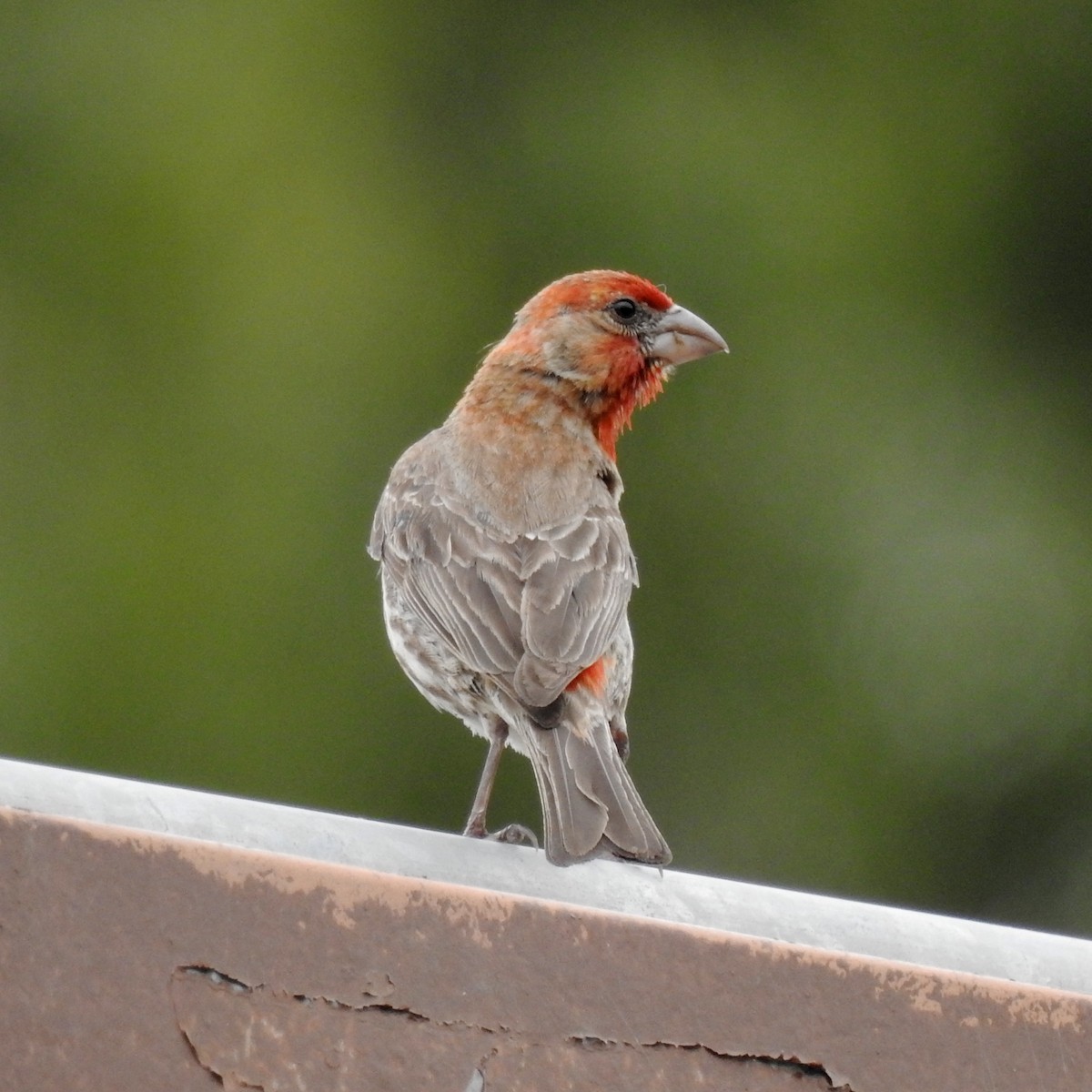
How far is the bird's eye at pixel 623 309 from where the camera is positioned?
17.9 ft

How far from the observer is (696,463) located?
10.1 metres

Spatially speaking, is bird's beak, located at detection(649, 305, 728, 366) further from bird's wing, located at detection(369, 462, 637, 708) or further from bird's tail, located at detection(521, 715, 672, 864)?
bird's tail, located at detection(521, 715, 672, 864)

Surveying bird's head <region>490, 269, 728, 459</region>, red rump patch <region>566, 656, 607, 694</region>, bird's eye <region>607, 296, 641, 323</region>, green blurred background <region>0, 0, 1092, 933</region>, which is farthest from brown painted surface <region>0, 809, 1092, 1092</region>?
green blurred background <region>0, 0, 1092, 933</region>

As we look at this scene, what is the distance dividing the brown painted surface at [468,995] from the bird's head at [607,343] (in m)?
2.98

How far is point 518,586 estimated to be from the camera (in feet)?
14.6

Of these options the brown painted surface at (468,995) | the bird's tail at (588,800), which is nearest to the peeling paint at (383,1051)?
the brown painted surface at (468,995)

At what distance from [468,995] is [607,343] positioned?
10.3 ft

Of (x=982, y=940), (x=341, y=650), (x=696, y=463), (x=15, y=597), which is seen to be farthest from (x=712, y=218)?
(x=982, y=940)

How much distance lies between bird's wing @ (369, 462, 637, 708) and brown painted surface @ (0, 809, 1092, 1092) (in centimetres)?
160

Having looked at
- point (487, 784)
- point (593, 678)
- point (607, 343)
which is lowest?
point (487, 784)

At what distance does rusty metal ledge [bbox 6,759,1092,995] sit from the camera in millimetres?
2514

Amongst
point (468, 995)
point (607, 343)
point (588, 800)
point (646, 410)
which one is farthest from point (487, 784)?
point (646, 410)

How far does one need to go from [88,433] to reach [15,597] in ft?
3.61

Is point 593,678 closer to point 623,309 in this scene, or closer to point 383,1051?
point 623,309
